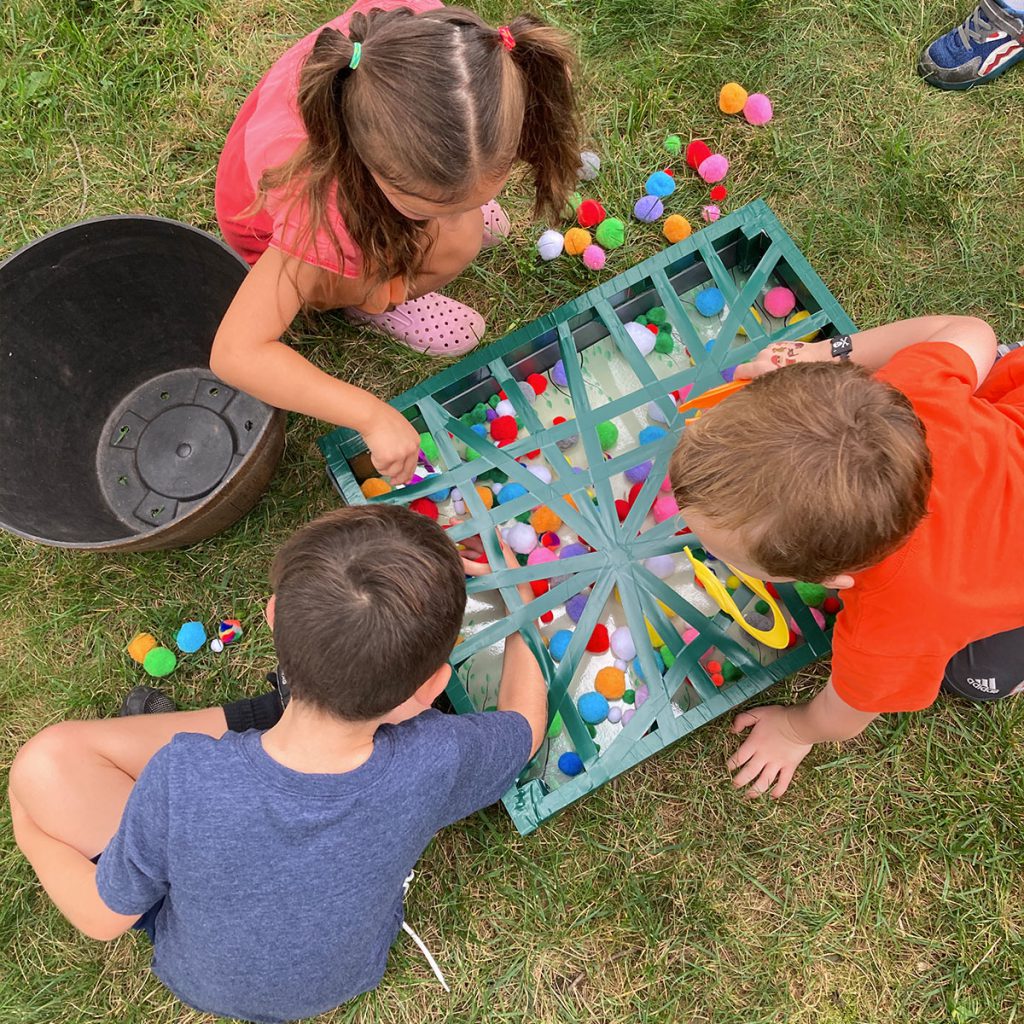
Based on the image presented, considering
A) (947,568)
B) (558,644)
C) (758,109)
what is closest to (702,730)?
(558,644)

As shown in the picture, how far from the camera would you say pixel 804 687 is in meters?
1.63

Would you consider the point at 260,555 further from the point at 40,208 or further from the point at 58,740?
the point at 40,208

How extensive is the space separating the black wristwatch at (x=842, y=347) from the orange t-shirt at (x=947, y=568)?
0.24m

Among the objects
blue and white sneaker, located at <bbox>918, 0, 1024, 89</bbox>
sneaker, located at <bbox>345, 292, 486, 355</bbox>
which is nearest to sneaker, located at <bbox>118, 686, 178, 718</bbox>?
sneaker, located at <bbox>345, 292, 486, 355</bbox>

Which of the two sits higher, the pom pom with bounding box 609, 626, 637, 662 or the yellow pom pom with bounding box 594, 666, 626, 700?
the pom pom with bounding box 609, 626, 637, 662

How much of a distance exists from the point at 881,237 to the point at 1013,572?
92 centimetres

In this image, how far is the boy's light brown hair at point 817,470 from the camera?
102cm

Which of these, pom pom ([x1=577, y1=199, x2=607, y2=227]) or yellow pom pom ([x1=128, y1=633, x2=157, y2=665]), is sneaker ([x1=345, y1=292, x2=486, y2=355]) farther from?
yellow pom pom ([x1=128, y1=633, x2=157, y2=665])

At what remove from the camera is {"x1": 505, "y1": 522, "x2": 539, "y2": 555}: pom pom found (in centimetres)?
162

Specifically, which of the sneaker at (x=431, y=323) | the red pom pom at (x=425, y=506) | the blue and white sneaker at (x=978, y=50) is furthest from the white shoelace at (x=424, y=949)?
the blue and white sneaker at (x=978, y=50)

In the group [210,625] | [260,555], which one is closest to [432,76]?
[260,555]

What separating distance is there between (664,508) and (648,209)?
2.11 feet

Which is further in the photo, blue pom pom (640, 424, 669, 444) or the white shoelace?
blue pom pom (640, 424, 669, 444)

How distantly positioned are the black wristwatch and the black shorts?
20.6 inches
